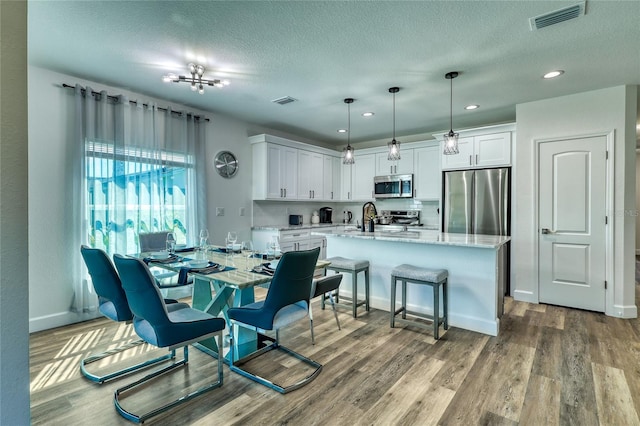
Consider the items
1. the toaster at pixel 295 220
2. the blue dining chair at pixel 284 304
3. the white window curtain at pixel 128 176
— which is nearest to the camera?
the blue dining chair at pixel 284 304

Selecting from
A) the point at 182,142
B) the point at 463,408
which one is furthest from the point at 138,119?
the point at 463,408

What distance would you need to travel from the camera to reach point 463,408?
196 cm

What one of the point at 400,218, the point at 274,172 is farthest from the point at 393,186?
the point at 274,172

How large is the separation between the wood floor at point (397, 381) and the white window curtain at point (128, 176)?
41.9 inches

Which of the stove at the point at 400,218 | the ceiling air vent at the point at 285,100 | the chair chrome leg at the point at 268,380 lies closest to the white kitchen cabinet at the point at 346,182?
the stove at the point at 400,218

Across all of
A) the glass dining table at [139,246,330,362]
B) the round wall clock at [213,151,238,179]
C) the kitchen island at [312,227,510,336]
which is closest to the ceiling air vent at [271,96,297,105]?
the round wall clock at [213,151,238,179]

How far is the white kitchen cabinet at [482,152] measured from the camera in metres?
4.46

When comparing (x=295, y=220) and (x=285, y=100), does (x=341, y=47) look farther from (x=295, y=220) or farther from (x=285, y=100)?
(x=295, y=220)

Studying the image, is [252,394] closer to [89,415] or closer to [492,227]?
[89,415]

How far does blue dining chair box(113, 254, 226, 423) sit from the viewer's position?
5.90 feet

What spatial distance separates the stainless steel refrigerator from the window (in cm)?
387

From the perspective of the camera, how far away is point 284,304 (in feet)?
7.08

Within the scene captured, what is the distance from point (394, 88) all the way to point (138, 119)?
308 cm

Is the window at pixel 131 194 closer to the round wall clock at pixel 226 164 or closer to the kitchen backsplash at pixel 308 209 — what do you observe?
the round wall clock at pixel 226 164
